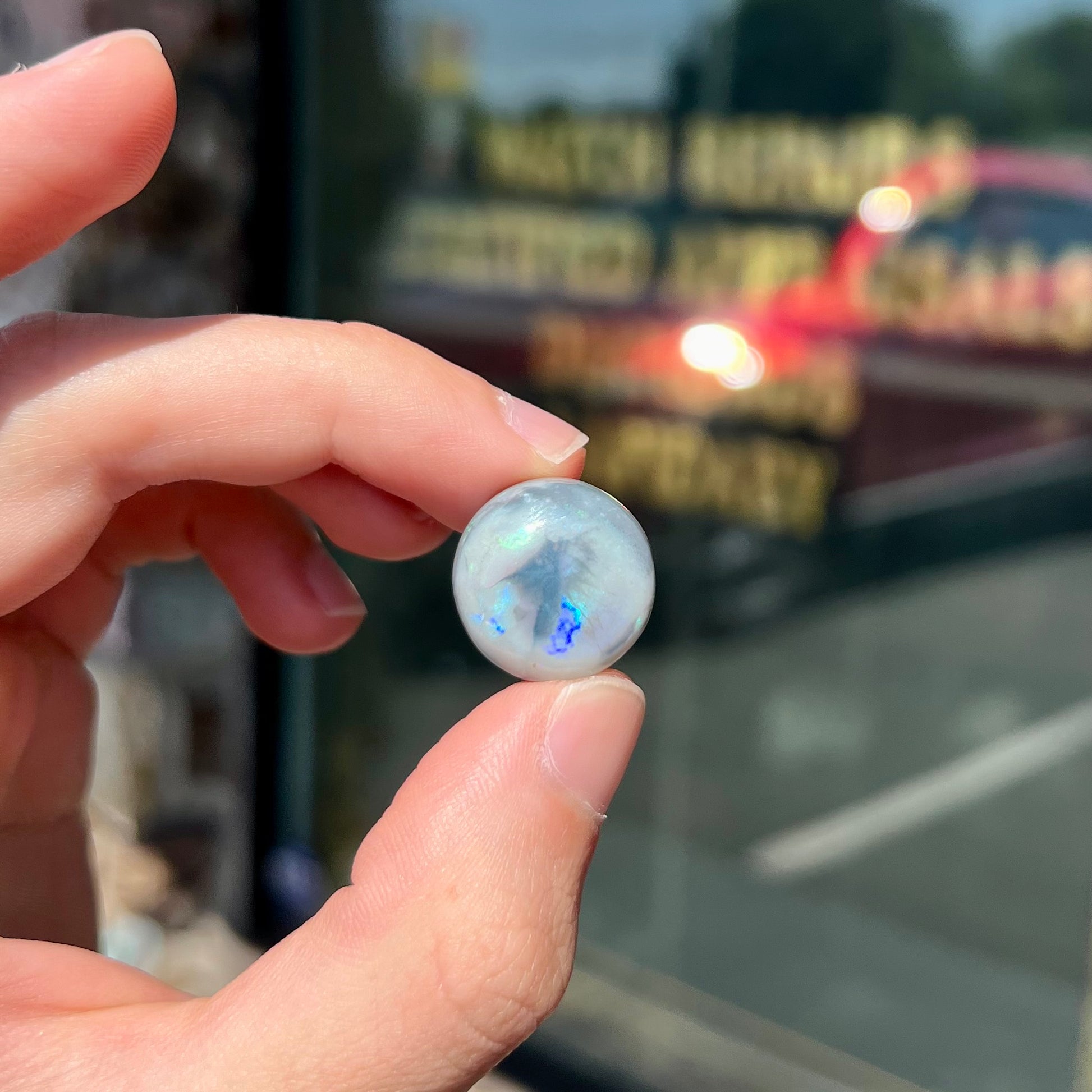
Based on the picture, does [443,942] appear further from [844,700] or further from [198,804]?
[198,804]

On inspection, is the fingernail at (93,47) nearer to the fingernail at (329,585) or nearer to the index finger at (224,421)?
the index finger at (224,421)

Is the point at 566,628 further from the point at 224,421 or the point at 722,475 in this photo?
the point at 722,475

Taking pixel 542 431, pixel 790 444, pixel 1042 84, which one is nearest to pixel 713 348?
pixel 790 444

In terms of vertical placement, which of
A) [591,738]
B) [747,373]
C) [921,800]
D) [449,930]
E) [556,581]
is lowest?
[921,800]

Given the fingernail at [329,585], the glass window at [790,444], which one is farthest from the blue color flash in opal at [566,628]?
the glass window at [790,444]

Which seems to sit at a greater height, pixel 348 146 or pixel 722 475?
pixel 348 146

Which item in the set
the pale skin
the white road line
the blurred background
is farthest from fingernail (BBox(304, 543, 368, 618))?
the white road line

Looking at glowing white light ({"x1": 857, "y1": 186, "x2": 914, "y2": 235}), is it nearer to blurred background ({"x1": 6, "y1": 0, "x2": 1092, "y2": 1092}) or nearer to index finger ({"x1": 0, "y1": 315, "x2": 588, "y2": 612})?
blurred background ({"x1": 6, "y1": 0, "x2": 1092, "y2": 1092})
